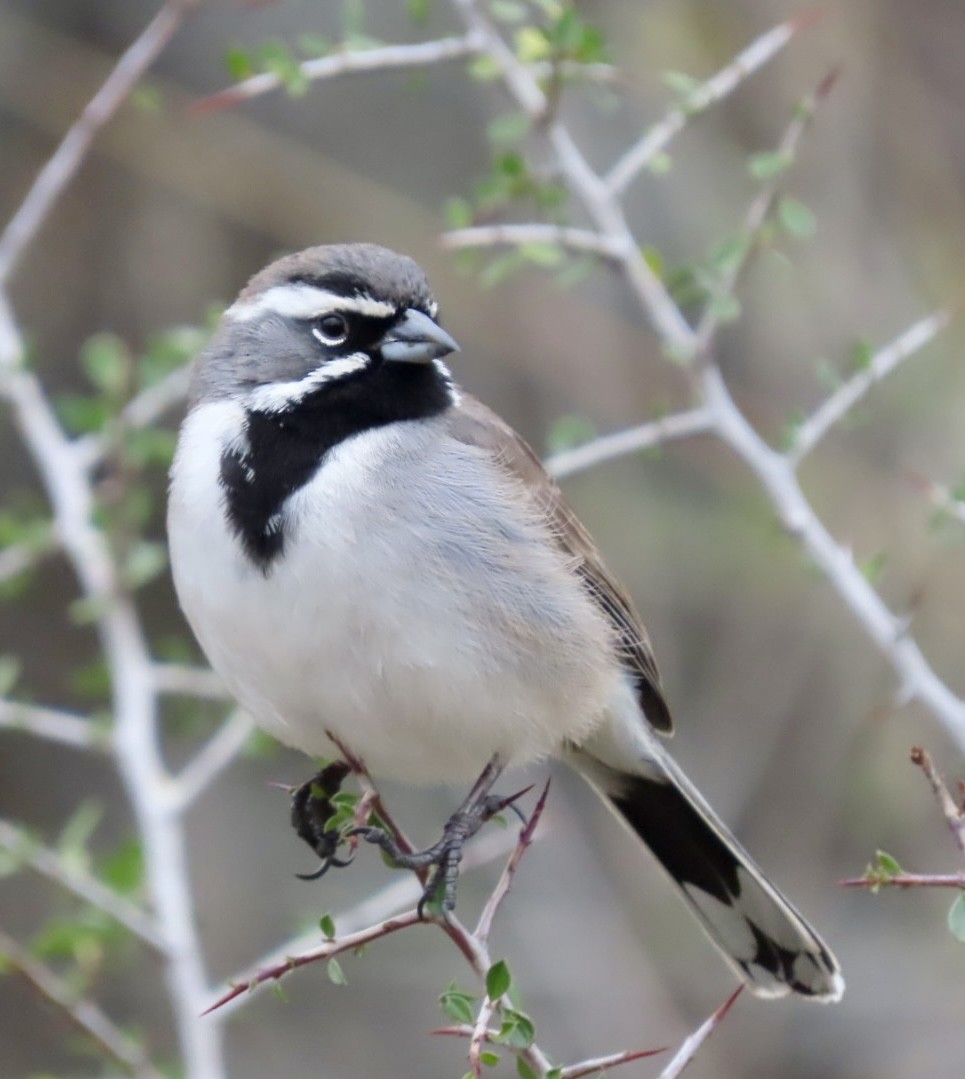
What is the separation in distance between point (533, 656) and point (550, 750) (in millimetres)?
361

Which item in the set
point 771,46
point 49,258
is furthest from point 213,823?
point 771,46

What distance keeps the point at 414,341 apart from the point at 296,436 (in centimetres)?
40

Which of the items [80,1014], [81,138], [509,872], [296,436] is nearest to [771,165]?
[296,436]

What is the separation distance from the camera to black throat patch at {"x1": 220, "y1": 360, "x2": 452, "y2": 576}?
431 centimetres

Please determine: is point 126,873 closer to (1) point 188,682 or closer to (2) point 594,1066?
(1) point 188,682

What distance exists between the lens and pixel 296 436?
14.7ft

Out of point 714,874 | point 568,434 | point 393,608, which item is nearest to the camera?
point 393,608

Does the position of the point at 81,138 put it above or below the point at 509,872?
above

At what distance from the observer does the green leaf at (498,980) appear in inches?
118

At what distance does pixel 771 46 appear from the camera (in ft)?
15.9

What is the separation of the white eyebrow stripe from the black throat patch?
15cm

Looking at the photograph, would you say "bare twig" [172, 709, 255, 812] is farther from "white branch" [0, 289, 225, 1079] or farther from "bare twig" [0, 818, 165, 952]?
"bare twig" [0, 818, 165, 952]

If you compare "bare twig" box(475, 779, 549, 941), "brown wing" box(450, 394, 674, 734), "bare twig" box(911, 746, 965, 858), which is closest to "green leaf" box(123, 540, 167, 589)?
"brown wing" box(450, 394, 674, 734)

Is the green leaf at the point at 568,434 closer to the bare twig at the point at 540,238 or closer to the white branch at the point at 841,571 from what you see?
the white branch at the point at 841,571
